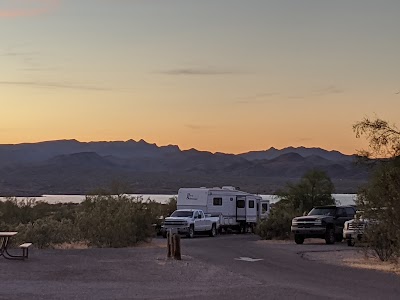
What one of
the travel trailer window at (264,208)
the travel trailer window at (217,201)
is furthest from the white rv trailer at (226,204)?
the travel trailer window at (264,208)

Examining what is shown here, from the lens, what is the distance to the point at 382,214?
22.5 m

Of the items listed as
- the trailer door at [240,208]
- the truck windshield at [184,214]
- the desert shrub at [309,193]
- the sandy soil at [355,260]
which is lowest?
the sandy soil at [355,260]

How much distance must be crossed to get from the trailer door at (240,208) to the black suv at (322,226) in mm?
12823

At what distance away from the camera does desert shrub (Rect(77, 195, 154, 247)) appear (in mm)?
32969

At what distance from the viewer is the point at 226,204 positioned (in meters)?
49.6

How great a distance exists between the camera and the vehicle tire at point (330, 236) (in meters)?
36.6

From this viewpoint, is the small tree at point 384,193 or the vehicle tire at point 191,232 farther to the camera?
the vehicle tire at point 191,232

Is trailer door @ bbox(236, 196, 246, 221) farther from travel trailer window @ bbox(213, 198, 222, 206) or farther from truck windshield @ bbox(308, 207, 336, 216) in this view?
truck windshield @ bbox(308, 207, 336, 216)

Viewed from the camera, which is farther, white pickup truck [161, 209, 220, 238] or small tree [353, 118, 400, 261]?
white pickup truck [161, 209, 220, 238]

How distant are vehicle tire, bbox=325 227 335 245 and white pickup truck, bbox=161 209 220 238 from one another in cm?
918

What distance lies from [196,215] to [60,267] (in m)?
23.1

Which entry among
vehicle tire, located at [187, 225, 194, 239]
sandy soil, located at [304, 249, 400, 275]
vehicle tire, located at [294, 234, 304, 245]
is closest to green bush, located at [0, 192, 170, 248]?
vehicle tire, located at [187, 225, 194, 239]

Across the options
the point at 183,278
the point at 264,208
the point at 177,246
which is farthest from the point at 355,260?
the point at 264,208

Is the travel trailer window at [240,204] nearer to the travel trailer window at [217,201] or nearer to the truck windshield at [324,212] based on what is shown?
the travel trailer window at [217,201]
